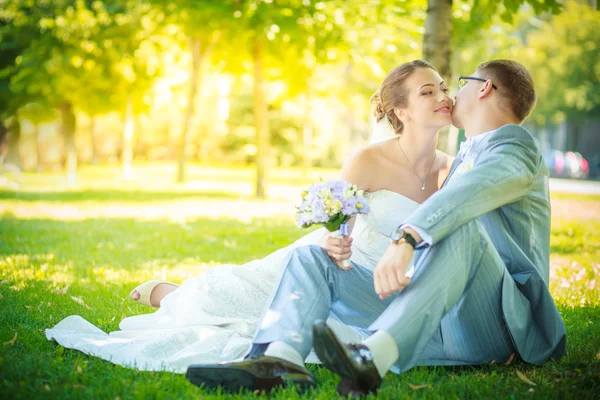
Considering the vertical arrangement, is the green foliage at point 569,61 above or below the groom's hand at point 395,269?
above

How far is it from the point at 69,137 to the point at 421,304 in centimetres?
2068

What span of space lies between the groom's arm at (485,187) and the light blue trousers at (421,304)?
0.33 feet

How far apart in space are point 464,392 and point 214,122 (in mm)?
40285

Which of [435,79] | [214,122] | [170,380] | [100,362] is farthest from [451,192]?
[214,122]

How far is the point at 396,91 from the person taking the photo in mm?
4176

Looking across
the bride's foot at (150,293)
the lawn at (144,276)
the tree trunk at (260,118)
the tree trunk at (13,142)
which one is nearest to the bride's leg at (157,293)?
the bride's foot at (150,293)

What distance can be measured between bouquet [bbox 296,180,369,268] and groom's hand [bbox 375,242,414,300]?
1.37ft

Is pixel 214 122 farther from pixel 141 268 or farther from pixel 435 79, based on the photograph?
pixel 435 79

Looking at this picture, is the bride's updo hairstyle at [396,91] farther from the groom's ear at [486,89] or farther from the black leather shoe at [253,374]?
the black leather shoe at [253,374]

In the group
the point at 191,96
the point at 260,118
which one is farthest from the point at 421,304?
the point at 191,96

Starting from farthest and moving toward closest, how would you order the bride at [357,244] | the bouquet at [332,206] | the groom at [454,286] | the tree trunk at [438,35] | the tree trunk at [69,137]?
the tree trunk at [69,137] → the tree trunk at [438,35] → the bride at [357,244] → the bouquet at [332,206] → the groom at [454,286]

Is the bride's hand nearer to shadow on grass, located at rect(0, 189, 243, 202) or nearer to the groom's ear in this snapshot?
the groom's ear

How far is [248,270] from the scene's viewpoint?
4438 millimetres

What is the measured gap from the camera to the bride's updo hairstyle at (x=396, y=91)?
4133 millimetres
